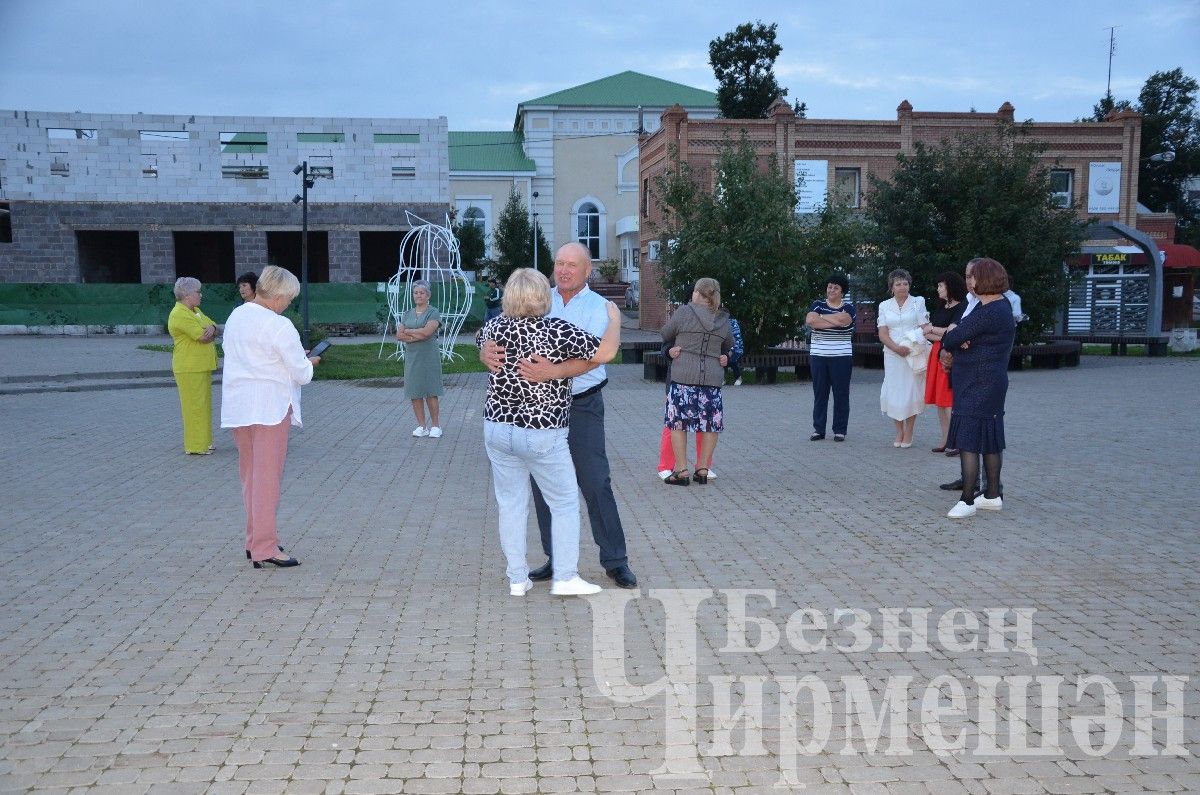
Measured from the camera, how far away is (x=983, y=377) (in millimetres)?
7609

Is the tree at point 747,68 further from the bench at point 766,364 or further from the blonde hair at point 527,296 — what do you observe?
the blonde hair at point 527,296

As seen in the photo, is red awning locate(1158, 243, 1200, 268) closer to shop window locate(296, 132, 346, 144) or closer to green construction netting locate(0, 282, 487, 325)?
green construction netting locate(0, 282, 487, 325)

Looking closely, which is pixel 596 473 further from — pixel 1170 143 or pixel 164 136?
pixel 1170 143

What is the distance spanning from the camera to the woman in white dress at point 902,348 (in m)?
10.7

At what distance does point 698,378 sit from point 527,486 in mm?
3628

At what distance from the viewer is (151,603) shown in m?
5.51

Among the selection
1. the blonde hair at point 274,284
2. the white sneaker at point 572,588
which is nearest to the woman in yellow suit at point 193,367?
the blonde hair at point 274,284

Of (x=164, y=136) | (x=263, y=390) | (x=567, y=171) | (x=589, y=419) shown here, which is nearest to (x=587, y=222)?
(x=567, y=171)

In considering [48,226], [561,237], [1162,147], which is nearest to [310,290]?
[48,226]

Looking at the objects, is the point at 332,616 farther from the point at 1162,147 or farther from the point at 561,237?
the point at 1162,147

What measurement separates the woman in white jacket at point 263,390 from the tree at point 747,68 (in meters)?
47.8

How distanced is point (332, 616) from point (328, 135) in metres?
36.6

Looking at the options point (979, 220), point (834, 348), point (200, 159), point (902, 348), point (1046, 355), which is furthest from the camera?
point (200, 159)

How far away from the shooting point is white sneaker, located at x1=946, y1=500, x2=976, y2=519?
7.61 m
